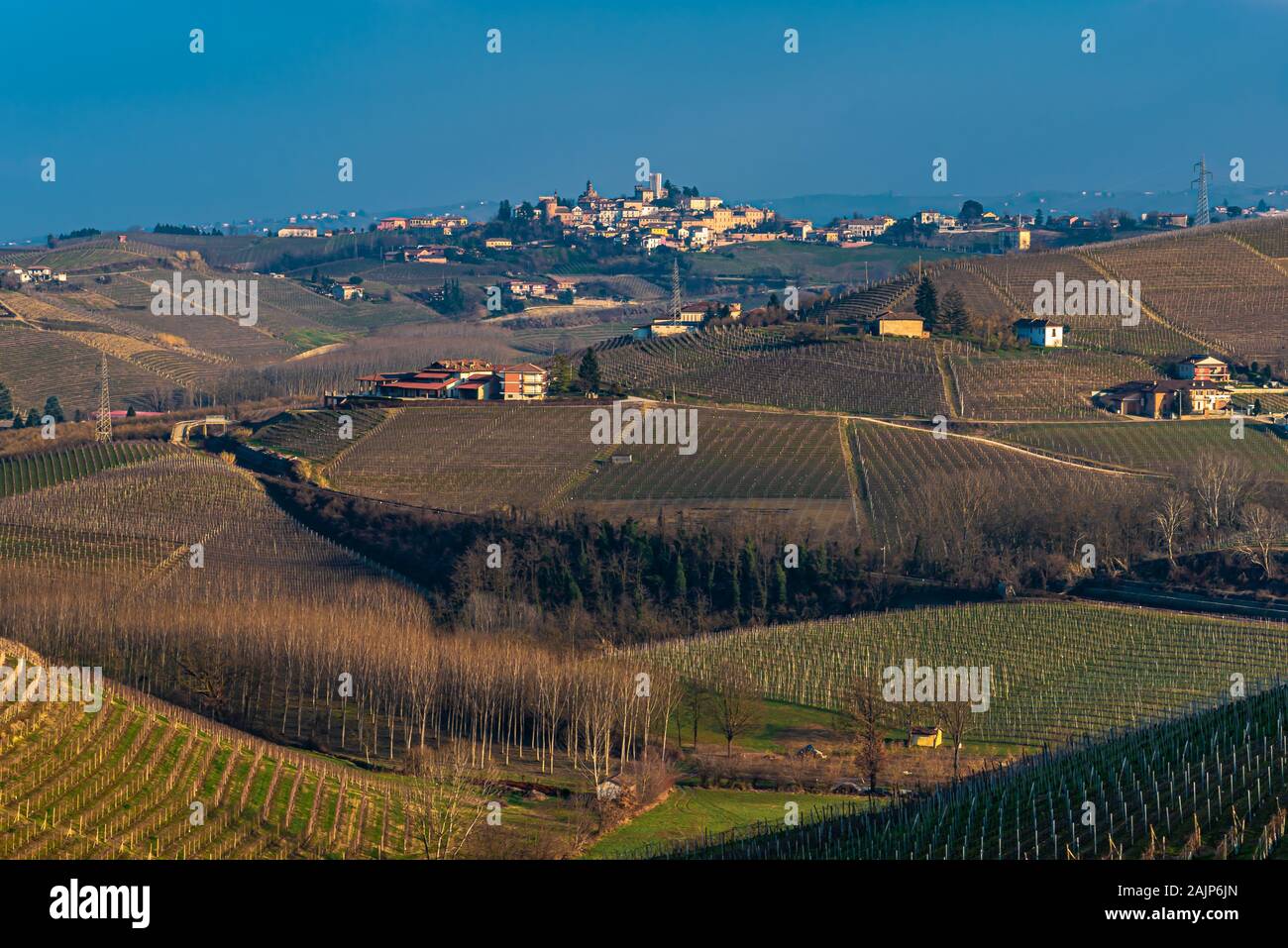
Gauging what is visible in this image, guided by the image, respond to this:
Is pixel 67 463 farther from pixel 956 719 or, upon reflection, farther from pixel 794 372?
pixel 956 719

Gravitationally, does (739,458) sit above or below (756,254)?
below

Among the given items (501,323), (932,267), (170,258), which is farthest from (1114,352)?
(170,258)

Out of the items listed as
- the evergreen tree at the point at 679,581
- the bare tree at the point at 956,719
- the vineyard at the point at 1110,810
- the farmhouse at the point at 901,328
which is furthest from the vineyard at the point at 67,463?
the vineyard at the point at 1110,810

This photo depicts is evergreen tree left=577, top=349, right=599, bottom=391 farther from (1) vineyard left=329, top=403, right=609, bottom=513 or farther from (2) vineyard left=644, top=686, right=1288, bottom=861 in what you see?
(2) vineyard left=644, top=686, right=1288, bottom=861

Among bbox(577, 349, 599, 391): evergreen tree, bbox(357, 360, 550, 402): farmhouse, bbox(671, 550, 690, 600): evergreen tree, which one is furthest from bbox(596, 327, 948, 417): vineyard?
bbox(671, 550, 690, 600): evergreen tree

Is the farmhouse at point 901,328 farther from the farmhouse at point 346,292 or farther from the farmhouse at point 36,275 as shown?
the farmhouse at point 36,275

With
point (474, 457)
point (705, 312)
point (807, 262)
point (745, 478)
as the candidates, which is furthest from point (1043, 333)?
point (807, 262)
